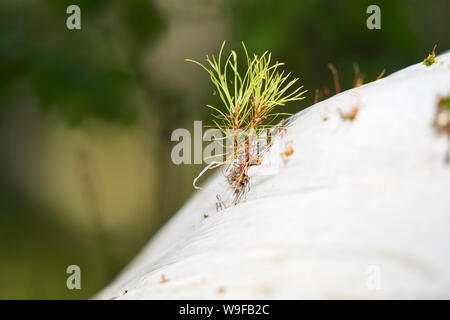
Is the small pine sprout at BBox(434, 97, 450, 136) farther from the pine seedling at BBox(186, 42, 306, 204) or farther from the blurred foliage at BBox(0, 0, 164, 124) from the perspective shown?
the blurred foliage at BBox(0, 0, 164, 124)

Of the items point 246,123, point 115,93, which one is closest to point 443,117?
point 246,123

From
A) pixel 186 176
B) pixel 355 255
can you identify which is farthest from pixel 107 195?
pixel 355 255

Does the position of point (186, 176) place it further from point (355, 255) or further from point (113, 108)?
point (355, 255)

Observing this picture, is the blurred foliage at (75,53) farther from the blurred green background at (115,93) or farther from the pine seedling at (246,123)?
the pine seedling at (246,123)

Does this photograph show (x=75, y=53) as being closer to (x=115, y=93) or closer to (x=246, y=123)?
(x=115, y=93)

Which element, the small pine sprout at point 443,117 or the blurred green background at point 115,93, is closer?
the small pine sprout at point 443,117

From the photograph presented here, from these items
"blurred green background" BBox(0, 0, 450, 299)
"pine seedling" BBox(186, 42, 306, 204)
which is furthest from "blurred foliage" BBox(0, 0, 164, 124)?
"pine seedling" BBox(186, 42, 306, 204)

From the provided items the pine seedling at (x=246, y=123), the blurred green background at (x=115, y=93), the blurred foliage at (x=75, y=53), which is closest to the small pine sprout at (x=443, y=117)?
the pine seedling at (x=246, y=123)

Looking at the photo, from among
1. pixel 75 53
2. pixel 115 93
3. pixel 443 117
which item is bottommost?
pixel 443 117
